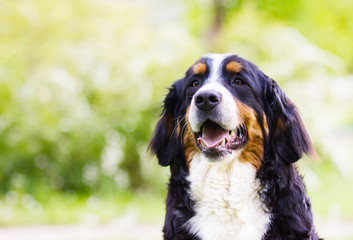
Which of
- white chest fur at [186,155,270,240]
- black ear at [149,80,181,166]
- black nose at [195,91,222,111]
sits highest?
black ear at [149,80,181,166]

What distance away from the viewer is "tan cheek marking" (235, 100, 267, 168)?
3.93 meters

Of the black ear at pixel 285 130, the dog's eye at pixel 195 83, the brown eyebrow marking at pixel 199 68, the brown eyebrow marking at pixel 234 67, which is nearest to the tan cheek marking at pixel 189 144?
the dog's eye at pixel 195 83

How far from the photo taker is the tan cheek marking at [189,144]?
13.5 feet

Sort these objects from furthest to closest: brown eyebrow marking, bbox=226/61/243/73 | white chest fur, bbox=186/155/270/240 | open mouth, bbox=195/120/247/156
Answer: brown eyebrow marking, bbox=226/61/243/73
open mouth, bbox=195/120/247/156
white chest fur, bbox=186/155/270/240

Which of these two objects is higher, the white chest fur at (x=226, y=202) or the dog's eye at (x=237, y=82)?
the dog's eye at (x=237, y=82)

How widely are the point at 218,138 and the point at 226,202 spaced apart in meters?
0.48

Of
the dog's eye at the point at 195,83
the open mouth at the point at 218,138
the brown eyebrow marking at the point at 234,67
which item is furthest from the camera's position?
the dog's eye at the point at 195,83

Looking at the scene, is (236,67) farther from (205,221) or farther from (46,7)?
(46,7)

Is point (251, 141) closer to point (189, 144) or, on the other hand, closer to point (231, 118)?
point (231, 118)

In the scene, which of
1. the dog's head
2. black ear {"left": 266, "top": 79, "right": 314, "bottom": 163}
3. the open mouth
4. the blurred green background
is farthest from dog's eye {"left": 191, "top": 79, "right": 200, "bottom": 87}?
the blurred green background

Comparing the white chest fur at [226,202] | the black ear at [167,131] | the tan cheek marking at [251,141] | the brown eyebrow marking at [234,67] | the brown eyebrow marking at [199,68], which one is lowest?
the white chest fur at [226,202]

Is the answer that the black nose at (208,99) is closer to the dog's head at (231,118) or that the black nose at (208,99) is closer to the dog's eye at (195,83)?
the dog's head at (231,118)

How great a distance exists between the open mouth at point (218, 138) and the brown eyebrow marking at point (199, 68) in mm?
436

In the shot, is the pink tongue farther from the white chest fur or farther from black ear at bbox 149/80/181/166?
black ear at bbox 149/80/181/166
